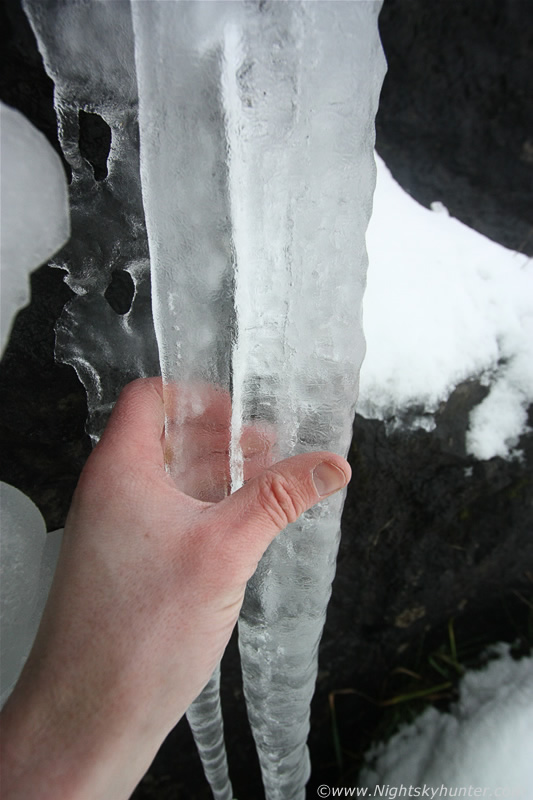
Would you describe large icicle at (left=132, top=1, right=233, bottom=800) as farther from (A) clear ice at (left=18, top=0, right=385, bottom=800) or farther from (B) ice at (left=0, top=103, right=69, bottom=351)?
(B) ice at (left=0, top=103, right=69, bottom=351)

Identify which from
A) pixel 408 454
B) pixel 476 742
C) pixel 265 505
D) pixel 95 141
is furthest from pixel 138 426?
pixel 476 742

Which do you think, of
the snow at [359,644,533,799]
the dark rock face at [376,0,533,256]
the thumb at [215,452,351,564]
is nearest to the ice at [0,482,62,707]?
the thumb at [215,452,351,564]

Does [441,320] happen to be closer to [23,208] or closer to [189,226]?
[189,226]

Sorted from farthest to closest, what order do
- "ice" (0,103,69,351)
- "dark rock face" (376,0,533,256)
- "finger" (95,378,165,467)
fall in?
"dark rock face" (376,0,533,256) → "finger" (95,378,165,467) → "ice" (0,103,69,351)

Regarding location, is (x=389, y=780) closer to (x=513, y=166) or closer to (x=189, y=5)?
(x=513, y=166)

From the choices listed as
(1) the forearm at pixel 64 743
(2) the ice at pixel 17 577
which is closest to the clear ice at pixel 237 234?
(2) the ice at pixel 17 577

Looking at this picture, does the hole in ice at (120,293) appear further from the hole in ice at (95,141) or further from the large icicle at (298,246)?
the large icicle at (298,246)

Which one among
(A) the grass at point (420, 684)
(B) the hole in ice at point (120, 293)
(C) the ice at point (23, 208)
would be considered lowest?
(A) the grass at point (420, 684)
